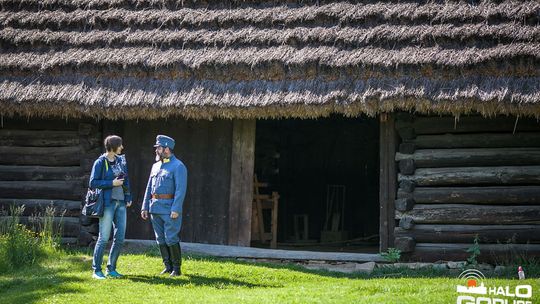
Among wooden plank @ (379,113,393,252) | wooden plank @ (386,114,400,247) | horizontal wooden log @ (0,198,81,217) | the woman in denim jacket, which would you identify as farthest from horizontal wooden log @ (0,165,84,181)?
wooden plank @ (386,114,400,247)

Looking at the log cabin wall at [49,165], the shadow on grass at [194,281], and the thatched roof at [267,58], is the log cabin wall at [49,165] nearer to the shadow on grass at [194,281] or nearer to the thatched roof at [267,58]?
the thatched roof at [267,58]

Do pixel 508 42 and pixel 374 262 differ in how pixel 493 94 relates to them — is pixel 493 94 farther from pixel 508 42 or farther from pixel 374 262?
pixel 374 262

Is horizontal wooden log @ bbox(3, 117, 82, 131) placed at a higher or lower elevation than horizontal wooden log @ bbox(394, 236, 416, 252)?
higher

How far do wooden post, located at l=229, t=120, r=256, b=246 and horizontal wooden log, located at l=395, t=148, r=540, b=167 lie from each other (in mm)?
2412

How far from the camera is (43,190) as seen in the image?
13.4 m

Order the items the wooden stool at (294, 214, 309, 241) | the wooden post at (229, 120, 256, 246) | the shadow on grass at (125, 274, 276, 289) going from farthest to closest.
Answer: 1. the wooden stool at (294, 214, 309, 241)
2. the wooden post at (229, 120, 256, 246)
3. the shadow on grass at (125, 274, 276, 289)

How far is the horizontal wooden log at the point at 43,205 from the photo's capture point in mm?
13242

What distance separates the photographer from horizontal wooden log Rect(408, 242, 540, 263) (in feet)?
37.3

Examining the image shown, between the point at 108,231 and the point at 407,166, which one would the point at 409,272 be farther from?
the point at 108,231

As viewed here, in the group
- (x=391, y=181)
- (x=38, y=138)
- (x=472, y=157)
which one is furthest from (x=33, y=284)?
(x=472, y=157)

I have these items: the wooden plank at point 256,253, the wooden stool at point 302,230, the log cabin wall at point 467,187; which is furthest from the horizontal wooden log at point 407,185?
the wooden stool at point 302,230

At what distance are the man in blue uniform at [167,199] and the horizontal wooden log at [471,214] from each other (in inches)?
142

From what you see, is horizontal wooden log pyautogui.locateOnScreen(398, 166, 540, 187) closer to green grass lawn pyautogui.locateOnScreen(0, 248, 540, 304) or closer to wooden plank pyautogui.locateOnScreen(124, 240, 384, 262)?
wooden plank pyautogui.locateOnScreen(124, 240, 384, 262)

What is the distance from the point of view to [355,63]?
1161 cm
